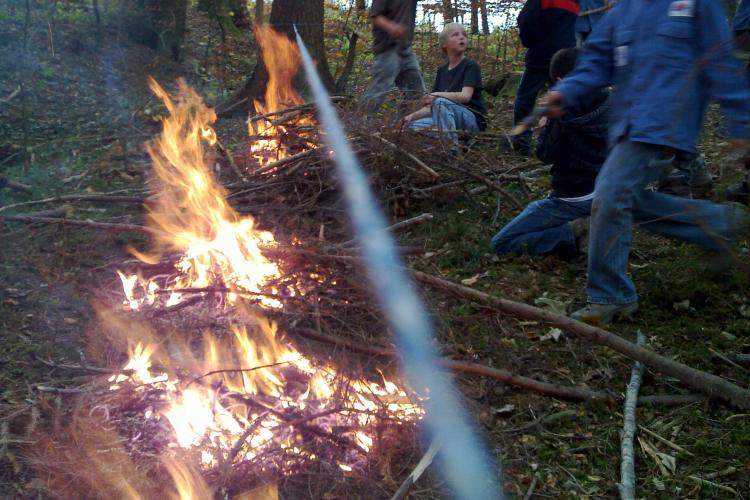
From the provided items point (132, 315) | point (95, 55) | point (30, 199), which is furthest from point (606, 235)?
point (95, 55)

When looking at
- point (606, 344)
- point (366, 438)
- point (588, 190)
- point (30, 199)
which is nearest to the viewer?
point (366, 438)

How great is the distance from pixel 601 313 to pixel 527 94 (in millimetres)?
3638

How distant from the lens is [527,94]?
22.2ft

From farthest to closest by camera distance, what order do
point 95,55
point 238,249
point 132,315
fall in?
1. point 95,55
2. point 238,249
3. point 132,315

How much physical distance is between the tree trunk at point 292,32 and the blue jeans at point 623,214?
5.14 meters

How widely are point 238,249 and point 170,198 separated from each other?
1.35 meters

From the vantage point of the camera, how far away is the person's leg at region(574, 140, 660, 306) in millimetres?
3326

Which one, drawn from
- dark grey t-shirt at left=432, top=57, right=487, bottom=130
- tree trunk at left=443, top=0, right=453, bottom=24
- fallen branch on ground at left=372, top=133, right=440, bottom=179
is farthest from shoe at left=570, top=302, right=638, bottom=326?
tree trunk at left=443, top=0, right=453, bottom=24

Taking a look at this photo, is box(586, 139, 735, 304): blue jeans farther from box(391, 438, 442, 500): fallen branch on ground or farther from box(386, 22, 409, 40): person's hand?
box(386, 22, 409, 40): person's hand

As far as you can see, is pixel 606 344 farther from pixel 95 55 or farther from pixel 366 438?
pixel 95 55

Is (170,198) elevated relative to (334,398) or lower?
elevated

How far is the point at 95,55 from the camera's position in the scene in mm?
9750

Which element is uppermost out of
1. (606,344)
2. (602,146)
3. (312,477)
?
(602,146)

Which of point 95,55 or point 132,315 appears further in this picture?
point 95,55
